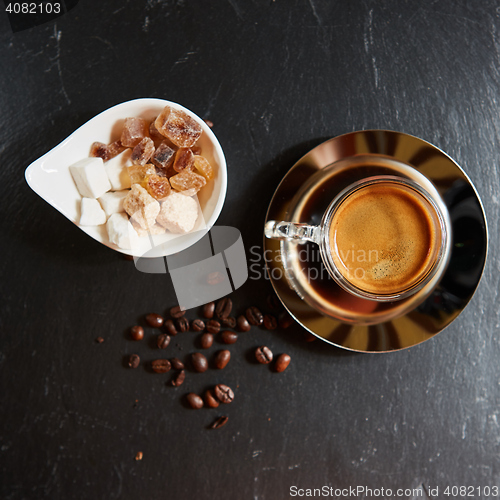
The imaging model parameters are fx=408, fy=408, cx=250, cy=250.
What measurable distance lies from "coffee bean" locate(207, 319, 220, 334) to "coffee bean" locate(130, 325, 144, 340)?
0.19m

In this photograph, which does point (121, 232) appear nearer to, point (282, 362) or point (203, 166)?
point (203, 166)

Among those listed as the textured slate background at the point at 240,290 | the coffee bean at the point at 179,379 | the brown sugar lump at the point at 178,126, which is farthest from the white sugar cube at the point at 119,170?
the coffee bean at the point at 179,379

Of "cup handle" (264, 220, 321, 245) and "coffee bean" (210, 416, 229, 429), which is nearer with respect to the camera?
"cup handle" (264, 220, 321, 245)

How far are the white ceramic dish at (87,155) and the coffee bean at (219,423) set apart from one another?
20.0 inches

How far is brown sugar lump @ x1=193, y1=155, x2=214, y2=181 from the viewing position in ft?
3.38

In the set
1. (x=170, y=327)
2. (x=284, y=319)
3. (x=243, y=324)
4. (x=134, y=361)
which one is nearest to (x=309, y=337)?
(x=284, y=319)

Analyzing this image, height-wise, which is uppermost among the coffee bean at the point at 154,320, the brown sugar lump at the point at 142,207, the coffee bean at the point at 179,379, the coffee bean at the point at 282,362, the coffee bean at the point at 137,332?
the brown sugar lump at the point at 142,207

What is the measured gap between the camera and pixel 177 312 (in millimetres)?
1162

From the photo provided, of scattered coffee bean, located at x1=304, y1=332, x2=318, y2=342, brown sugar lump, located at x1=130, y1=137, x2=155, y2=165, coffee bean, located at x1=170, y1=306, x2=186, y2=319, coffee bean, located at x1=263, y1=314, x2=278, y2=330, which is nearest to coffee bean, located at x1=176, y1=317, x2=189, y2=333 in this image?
coffee bean, located at x1=170, y1=306, x2=186, y2=319

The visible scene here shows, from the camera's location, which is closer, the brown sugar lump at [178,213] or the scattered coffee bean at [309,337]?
the brown sugar lump at [178,213]

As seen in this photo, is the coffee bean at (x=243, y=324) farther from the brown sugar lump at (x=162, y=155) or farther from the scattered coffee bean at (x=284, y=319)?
the brown sugar lump at (x=162, y=155)

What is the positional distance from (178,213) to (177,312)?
311 millimetres

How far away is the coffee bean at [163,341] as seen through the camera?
117 centimetres

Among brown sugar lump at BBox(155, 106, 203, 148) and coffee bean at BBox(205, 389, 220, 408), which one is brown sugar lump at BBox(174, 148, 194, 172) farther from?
coffee bean at BBox(205, 389, 220, 408)
